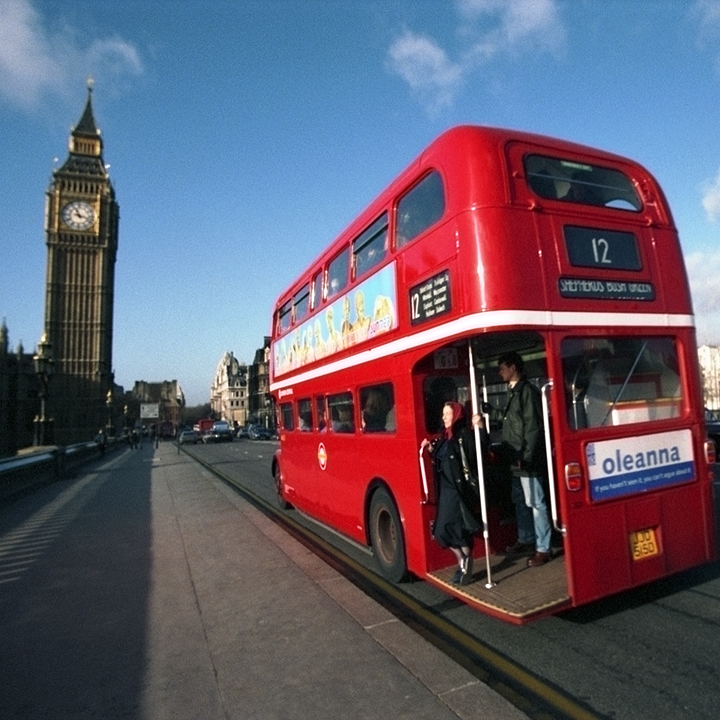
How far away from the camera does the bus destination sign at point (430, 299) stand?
15.6 ft

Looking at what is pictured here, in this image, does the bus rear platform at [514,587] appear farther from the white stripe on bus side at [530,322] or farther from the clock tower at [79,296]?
the clock tower at [79,296]

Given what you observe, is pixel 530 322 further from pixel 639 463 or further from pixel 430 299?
pixel 639 463

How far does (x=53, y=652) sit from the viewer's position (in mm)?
4414

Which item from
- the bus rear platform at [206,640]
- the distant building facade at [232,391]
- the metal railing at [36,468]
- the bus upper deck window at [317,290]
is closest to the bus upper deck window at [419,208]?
the bus upper deck window at [317,290]

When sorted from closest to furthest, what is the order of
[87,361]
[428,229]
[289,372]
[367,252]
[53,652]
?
[53,652] → [428,229] → [367,252] → [289,372] → [87,361]

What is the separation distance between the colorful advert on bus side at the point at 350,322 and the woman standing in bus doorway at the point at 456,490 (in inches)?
49.7

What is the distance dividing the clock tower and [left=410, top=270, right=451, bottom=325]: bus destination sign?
92999 millimetres

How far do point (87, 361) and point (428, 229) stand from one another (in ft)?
319

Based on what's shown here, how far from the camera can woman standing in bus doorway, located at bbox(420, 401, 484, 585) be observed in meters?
4.73

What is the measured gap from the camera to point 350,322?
21.8 ft

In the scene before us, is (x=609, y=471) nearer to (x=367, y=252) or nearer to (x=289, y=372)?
(x=367, y=252)

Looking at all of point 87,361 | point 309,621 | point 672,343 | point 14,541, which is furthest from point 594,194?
point 87,361

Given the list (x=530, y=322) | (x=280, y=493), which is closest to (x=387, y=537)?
(x=530, y=322)

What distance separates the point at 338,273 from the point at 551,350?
11.6ft
